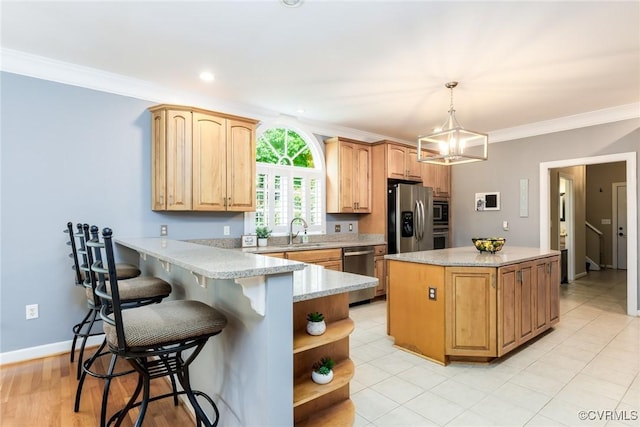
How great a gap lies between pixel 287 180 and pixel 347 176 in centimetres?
91

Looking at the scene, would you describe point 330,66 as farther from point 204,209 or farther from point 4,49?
point 4,49

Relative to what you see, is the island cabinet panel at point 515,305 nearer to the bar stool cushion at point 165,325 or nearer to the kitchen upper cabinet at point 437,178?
the bar stool cushion at point 165,325

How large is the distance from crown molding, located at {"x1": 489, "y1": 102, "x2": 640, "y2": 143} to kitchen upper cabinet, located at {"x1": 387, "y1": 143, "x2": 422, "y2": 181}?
51.6 inches

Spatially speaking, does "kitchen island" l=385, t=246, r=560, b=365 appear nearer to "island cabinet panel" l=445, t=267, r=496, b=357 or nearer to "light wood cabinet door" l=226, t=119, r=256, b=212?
"island cabinet panel" l=445, t=267, r=496, b=357

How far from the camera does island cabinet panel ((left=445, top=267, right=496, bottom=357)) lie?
271 cm

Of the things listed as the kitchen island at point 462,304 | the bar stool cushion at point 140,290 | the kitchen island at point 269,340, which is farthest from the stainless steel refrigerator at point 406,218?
the bar stool cushion at point 140,290

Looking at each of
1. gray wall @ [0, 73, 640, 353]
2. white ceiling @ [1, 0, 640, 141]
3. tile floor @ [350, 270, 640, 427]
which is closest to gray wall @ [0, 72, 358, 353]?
gray wall @ [0, 73, 640, 353]

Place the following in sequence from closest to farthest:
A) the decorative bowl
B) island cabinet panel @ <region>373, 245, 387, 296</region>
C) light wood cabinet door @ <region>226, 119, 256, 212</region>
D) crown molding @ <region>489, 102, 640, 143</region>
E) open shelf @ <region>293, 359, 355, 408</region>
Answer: open shelf @ <region>293, 359, 355, 408</region>
the decorative bowl
light wood cabinet door @ <region>226, 119, 256, 212</region>
crown molding @ <region>489, 102, 640, 143</region>
island cabinet panel @ <region>373, 245, 387, 296</region>

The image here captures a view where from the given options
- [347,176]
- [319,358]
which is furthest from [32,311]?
[347,176]

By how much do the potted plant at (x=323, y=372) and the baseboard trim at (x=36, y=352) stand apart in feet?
8.49

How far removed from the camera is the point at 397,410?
212 centimetres

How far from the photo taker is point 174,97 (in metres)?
3.60

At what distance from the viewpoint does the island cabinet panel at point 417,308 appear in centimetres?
277

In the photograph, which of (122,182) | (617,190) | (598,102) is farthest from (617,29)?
(617,190)
